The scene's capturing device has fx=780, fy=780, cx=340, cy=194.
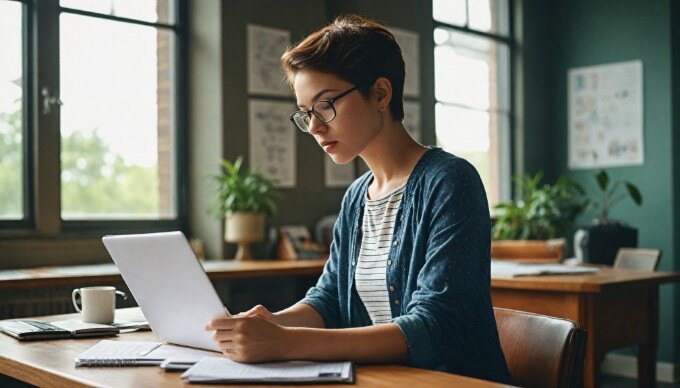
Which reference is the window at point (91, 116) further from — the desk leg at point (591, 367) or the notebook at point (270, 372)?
the notebook at point (270, 372)

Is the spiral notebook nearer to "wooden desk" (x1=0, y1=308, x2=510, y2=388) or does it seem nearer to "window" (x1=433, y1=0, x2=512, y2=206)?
"wooden desk" (x1=0, y1=308, x2=510, y2=388)

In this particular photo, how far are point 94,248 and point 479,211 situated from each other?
2.75 m

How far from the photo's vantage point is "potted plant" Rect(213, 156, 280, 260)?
396 centimetres

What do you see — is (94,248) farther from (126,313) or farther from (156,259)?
(156,259)

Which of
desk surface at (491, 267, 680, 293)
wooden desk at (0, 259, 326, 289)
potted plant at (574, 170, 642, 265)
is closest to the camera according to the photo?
desk surface at (491, 267, 680, 293)

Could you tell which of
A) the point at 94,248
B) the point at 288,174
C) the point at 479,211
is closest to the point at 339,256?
the point at 479,211

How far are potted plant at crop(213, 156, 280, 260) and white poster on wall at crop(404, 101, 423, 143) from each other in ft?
4.16

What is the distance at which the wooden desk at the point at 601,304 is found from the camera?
2734 mm

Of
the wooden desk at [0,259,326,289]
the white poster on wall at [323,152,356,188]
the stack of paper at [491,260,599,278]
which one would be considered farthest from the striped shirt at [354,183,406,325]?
the white poster on wall at [323,152,356,188]

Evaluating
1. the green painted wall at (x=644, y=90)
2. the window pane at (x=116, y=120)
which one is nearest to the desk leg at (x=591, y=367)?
the window pane at (x=116, y=120)

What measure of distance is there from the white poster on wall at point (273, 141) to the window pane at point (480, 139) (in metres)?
1.27

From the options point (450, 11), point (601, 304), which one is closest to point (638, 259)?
point (601, 304)

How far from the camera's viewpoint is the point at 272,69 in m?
4.34

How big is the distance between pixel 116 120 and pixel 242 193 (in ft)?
2.45
